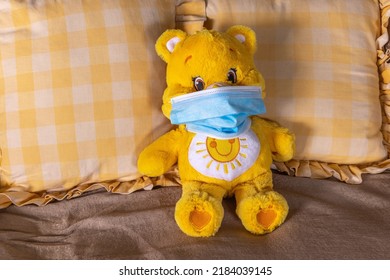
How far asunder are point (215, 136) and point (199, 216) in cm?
16

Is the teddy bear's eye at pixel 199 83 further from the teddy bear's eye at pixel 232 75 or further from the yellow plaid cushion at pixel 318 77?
the yellow plaid cushion at pixel 318 77

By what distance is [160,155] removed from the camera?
108cm

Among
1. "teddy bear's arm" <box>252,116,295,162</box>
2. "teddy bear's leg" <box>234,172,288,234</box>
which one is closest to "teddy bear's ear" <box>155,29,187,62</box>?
"teddy bear's arm" <box>252,116,295,162</box>

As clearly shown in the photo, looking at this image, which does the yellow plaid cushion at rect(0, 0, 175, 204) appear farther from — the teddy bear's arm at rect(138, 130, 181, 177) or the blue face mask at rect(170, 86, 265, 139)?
the blue face mask at rect(170, 86, 265, 139)

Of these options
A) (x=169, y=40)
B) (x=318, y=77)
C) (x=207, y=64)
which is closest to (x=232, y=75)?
(x=207, y=64)

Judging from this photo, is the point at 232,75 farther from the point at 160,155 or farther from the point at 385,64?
the point at 385,64

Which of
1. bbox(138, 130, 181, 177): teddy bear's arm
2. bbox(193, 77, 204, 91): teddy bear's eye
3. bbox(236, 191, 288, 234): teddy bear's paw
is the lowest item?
bbox(236, 191, 288, 234): teddy bear's paw

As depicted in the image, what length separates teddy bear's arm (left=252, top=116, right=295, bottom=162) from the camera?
110 cm

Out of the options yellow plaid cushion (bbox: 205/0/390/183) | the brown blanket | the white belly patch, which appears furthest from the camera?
yellow plaid cushion (bbox: 205/0/390/183)

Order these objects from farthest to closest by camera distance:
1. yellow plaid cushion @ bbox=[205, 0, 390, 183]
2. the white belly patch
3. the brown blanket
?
1. yellow plaid cushion @ bbox=[205, 0, 390, 183]
2. the white belly patch
3. the brown blanket

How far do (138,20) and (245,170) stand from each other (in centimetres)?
42

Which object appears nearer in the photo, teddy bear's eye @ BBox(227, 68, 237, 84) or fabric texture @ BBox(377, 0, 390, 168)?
teddy bear's eye @ BBox(227, 68, 237, 84)

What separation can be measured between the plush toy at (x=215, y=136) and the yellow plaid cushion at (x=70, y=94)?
8 cm
